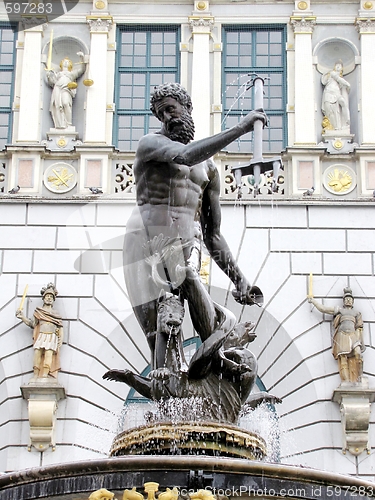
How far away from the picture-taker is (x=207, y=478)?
876cm

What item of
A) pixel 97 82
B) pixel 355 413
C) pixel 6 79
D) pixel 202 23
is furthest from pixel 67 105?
pixel 355 413

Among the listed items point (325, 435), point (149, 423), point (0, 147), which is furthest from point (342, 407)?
point (149, 423)

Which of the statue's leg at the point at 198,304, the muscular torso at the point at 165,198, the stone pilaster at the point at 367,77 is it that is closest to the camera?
the statue's leg at the point at 198,304

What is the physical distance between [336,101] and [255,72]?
179 cm

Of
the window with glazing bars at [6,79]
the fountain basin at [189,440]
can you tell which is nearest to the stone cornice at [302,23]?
the window with glazing bars at [6,79]

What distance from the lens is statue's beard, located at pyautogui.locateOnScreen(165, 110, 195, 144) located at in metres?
11.3

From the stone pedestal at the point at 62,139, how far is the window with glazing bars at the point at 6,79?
879 millimetres

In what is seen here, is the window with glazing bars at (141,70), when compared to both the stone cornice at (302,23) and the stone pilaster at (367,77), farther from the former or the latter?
the stone pilaster at (367,77)

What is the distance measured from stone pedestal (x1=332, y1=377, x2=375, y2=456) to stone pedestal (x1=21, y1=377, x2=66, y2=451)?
4.76 metres

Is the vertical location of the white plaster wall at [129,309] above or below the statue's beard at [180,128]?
above

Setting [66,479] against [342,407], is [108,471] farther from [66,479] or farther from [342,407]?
[342,407]

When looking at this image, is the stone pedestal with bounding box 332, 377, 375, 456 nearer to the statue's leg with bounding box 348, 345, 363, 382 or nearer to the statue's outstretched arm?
the statue's leg with bounding box 348, 345, 363, 382

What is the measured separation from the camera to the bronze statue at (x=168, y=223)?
10875 millimetres

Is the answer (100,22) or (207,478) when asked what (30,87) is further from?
(207,478)
